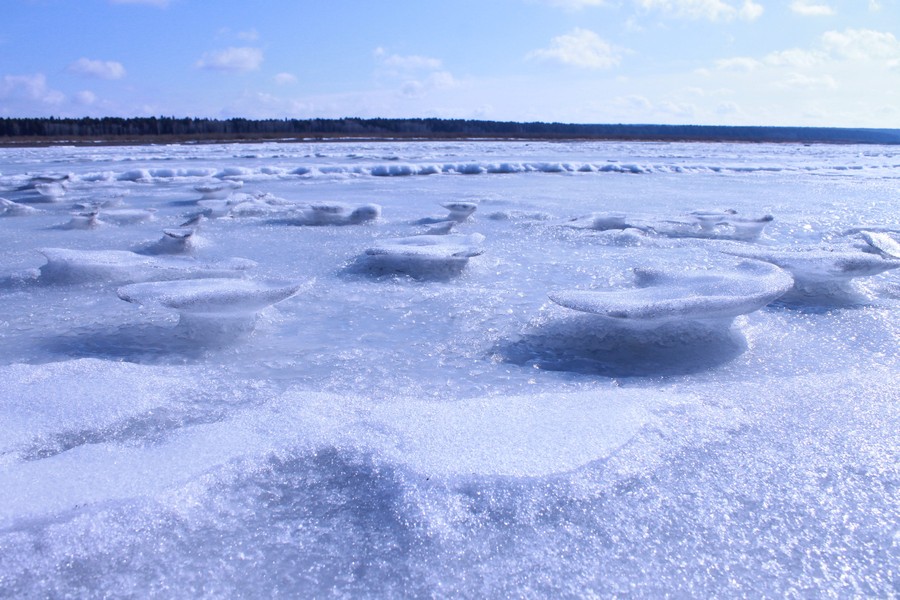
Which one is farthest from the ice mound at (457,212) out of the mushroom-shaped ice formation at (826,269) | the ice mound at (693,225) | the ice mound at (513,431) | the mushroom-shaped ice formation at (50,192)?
the mushroom-shaped ice formation at (50,192)

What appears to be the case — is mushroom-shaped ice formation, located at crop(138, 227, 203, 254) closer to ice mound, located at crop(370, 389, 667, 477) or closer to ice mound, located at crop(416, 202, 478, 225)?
ice mound, located at crop(416, 202, 478, 225)

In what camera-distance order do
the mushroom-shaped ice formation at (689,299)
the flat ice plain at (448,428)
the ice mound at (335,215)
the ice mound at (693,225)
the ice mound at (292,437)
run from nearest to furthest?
1. the flat ice plain at (448,428)
2. the ice mound at (292,437)
3. the mushroom-shaped ice formation at (689,299)
4. the ice mound at (693,225)
5. the ice mound at (335,215)

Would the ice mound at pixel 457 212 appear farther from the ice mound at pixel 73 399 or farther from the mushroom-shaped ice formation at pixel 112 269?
the ice mound at pixel 73 399

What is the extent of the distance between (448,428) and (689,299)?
0.78 metres

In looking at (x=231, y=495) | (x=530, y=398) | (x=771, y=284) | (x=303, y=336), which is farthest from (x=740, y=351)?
(x=231, y=495)

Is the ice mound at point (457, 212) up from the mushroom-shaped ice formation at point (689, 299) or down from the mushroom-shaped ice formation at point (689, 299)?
up

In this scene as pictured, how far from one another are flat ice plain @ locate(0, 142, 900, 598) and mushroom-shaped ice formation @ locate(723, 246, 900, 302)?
11mm

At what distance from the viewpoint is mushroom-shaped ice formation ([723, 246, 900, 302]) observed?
229cm

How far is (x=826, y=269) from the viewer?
229 centimetres

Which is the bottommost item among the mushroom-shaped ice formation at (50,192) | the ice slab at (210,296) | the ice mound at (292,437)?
the ice mound at (292,437)

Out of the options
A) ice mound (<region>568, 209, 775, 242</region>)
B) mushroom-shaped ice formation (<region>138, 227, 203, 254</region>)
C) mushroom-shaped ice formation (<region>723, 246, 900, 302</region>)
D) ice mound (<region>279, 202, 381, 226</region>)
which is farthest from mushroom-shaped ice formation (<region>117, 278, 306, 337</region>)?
ice mound (<region>568, 209, 775, 242</region>)

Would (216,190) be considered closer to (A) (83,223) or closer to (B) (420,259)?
(A) (83,223)

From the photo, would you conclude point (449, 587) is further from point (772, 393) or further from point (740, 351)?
point (740, 351)

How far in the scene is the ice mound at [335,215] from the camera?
165 inches
